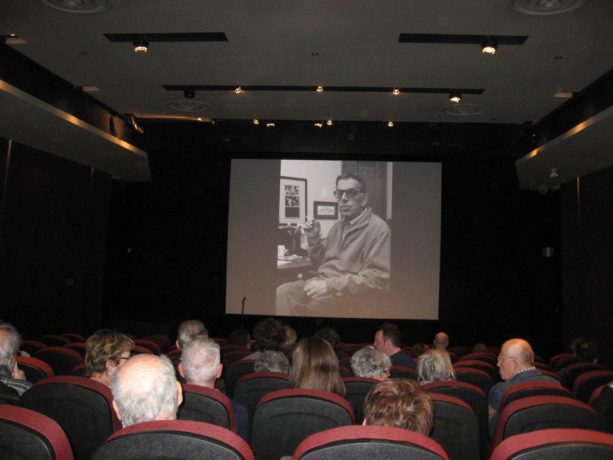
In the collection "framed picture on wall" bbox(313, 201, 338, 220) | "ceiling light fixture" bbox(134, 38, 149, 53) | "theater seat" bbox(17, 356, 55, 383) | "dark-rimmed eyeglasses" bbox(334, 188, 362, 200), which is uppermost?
"ceiling light fixture" bbox(134, 38, 149, 53)

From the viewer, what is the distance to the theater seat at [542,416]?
271 centimetres

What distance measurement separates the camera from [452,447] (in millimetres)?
2986

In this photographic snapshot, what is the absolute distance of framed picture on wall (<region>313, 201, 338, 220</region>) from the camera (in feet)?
38.7

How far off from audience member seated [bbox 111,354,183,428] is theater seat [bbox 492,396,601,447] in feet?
4.63

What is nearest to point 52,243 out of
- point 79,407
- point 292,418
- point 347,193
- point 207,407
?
point 347,193

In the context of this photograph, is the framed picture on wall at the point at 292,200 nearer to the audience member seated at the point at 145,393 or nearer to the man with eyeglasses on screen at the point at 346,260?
the man with eyeglasses on screen at the point at 346,260

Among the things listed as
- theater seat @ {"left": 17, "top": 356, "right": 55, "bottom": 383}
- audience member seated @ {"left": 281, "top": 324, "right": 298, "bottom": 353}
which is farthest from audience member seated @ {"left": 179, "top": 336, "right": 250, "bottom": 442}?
audience member seated @ {"left": 281, "top": 324, "right": 298, "bottom": 353}

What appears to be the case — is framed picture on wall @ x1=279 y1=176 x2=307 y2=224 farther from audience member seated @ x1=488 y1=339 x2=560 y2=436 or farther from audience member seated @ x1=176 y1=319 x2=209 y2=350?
audience member seated @ x1=488 y1=339 x2=560 y2=436

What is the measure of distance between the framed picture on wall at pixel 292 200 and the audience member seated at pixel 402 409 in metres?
9.63

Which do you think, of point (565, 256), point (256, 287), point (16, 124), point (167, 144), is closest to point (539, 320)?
point (565, 256)

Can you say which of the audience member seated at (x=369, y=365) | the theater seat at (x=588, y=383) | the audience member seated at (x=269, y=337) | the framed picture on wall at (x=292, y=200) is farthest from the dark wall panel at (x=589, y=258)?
the audience member seated at (x=369, y=365)

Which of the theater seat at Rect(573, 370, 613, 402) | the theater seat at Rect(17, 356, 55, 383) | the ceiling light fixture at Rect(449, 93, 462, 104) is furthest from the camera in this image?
the ceiling light fixture at Rect(449, 93, 462, 104)

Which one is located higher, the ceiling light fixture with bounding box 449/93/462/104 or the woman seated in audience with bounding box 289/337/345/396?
the ceiling light fixture with bounding box 449/93/462/104

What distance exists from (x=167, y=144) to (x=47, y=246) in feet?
10.5
